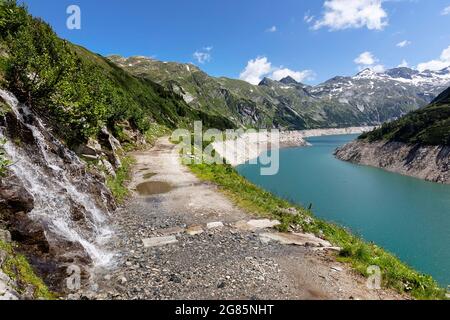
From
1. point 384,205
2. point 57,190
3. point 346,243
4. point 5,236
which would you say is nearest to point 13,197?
point 5,236

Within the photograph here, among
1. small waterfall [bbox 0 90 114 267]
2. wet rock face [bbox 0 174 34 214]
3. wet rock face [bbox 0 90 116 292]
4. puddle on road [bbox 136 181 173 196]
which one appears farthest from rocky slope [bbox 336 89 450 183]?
wet rock face [bbox 0 174 34 214]

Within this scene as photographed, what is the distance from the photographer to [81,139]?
26625 mm

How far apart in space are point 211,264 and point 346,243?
33.3 feet

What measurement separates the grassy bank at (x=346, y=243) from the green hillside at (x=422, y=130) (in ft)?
294

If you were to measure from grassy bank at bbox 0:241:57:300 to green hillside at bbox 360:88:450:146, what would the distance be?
108869 millimetres

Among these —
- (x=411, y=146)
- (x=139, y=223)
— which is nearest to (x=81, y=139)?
(x=139, y=223)

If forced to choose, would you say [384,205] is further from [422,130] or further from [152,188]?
[422,130]

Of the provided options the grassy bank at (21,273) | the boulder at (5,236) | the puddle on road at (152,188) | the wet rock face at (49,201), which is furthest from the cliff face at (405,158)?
the boulder at (5,236)

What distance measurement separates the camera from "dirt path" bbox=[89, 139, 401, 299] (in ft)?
41.4

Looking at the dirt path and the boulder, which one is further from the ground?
the boulder

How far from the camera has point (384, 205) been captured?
60.5 m

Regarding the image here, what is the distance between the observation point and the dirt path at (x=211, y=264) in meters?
12.6

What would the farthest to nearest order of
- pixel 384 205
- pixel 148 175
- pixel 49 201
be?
pixel 384 205 < pixel 148 175 < pixel 49 201

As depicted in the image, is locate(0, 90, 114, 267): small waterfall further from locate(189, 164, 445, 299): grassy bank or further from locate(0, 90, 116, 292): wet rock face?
locate(189, 164, 445, 299): grassy bank
